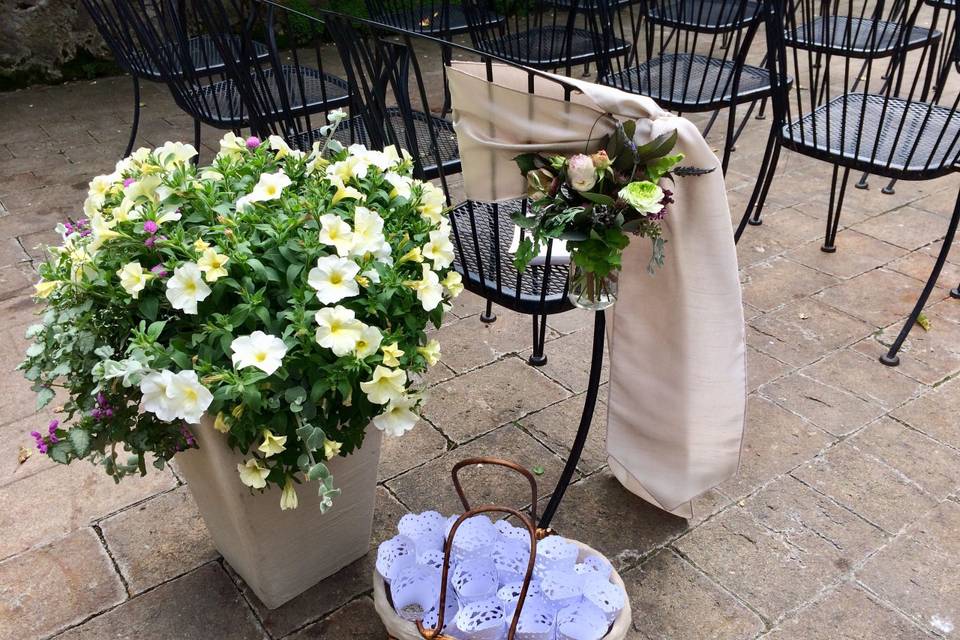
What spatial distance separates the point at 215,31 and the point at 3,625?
1.54m

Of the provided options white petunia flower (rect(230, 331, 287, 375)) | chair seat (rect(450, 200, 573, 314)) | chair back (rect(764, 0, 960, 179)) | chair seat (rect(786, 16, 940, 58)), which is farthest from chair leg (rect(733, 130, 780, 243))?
white petunia flower (rect(230, 331, 287, 375))

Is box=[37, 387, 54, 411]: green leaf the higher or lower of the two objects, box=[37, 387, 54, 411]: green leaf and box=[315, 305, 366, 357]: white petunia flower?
the lower

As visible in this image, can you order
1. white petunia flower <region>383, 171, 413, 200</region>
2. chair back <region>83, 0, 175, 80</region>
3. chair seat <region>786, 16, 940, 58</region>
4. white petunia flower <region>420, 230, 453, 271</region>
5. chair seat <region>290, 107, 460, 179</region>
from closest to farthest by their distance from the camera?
white petunia flower <region>420, 230, 453, 271</region>, white petunia flower <region>383, 171, 413, 200</region>, chair seat <region>290, 107, 460, 179</region>, chair back <region>83, 0, 175, 80</region>, chair seat <region>786, 16, 940, 58</region>

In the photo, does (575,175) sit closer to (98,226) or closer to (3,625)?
(98,226)

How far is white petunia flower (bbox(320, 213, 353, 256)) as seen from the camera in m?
1.35

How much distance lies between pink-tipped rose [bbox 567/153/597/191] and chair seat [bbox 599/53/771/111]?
4.56ft

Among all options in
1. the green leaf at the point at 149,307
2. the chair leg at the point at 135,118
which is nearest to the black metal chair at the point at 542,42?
the chair leg at the point at 135,118

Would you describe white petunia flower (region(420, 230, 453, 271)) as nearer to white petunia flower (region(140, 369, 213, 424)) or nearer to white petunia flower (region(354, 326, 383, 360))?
white petunia flower (region(354, 326, 383, 360))

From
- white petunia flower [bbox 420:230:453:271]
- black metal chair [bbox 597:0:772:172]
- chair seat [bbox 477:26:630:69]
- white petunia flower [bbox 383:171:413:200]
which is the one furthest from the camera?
chair seat [bbox 477:26:630:69]

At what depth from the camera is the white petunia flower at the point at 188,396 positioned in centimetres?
122

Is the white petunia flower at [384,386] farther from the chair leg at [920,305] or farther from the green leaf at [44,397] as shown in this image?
the chair leg at [920,305]

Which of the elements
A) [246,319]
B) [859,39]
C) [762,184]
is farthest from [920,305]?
[246,319]

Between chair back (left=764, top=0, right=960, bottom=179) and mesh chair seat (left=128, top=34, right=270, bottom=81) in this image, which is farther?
mesh chair seat (left=128, top=34, right=270, bottom=81)

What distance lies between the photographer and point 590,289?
1.56 metres
